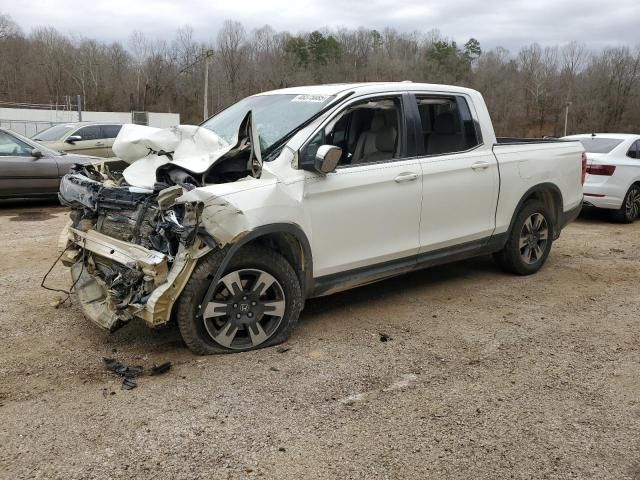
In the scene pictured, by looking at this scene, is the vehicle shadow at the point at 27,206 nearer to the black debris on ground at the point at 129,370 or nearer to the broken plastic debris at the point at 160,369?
the black debris on ground at the point at 129,370

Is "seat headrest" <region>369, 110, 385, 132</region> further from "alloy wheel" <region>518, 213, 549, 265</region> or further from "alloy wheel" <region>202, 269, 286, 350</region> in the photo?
"alloy wheel" <region>518, 213, 549, 265</region>

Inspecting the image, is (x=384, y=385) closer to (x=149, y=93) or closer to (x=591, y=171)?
(x=591, y=171)

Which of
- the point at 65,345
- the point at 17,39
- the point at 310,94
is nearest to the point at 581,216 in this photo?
the point at 310,94

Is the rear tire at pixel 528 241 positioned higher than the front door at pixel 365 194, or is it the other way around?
→ the front door at pixel 365 194

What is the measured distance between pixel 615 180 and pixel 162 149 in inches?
322

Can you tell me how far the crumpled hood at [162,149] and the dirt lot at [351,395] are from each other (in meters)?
1.23

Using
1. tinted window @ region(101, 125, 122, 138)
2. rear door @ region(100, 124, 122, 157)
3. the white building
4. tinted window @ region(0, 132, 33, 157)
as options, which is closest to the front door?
tinted window @ region(0, 132, 33, 157)

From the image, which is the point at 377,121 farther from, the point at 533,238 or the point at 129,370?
the point at 129,370

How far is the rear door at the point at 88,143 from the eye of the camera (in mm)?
14598

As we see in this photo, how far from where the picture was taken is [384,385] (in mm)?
3699

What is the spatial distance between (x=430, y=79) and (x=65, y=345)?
79.9 m

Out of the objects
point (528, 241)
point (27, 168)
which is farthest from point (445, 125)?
point (27, 168)


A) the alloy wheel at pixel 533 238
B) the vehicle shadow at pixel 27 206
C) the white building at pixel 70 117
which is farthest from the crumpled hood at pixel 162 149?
the white building at pixel 70 117

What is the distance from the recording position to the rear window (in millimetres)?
10158
